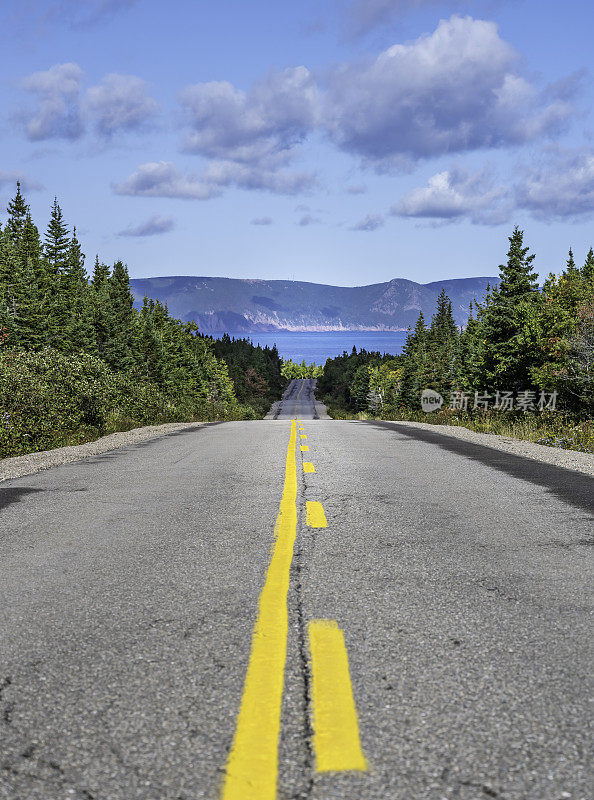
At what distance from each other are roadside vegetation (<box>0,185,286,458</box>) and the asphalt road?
8.62 m

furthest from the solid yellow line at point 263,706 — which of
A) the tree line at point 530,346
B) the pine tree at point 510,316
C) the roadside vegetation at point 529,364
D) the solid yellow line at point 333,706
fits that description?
the pine tree at point 510,316

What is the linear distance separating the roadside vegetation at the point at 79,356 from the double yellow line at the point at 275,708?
12000 millimetres

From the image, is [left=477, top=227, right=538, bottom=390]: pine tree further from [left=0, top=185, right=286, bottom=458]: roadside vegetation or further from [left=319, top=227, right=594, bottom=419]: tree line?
[left=0, top=185, right=286, bottom=458]: roadside vegetation

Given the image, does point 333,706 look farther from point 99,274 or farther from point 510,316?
point 99,274

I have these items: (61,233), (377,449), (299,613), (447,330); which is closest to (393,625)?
(299,613)

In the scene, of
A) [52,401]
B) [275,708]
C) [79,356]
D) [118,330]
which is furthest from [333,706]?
[118,330]

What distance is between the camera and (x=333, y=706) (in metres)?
2.55

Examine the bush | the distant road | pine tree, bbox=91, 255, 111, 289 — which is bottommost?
the distant road

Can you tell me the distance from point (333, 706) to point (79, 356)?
19163 millimetres

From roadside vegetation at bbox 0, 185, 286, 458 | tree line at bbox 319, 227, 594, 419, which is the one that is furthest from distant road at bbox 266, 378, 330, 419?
tree line at bbox 319, 227, 594, 419

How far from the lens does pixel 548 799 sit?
1.97 meters

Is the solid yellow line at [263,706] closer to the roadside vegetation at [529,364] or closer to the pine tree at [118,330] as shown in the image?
the roadside vegetation at [529,364]

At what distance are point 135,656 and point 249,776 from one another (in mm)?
1131

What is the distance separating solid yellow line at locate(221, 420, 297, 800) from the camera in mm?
2049
